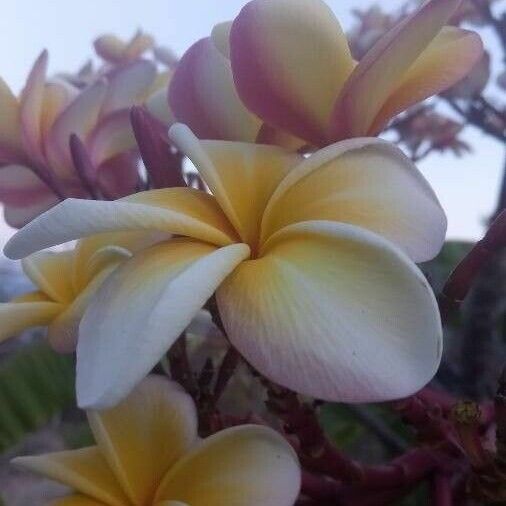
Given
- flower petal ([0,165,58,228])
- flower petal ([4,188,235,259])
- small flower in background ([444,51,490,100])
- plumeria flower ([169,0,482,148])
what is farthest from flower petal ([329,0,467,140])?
small flower in background ([444,51,490,100])

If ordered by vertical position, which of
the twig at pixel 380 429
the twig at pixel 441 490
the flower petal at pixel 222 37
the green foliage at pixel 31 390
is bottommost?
the twig at pixel 380 429

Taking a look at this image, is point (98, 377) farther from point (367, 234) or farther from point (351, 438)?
point (351, 438)

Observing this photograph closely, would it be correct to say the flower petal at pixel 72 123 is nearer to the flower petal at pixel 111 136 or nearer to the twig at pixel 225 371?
the flower petal at pixel 111 136

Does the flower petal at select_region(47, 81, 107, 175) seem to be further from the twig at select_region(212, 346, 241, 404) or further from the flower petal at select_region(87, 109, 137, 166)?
the twig at select_region(212, 346, 241, 404)

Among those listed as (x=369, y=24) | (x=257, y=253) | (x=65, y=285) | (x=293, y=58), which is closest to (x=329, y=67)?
(x=293, y=58)

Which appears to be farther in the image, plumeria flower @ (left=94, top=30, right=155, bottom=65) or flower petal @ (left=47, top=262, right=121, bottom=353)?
plumeria flower @ (left=94, top=30, right=155, bottom=65)

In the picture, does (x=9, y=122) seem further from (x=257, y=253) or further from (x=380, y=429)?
(x=380, y=429)

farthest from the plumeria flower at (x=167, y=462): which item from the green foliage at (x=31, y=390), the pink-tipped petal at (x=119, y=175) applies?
the green foliage at (x=31, y=390)
